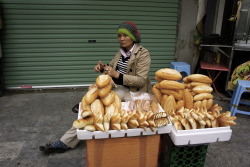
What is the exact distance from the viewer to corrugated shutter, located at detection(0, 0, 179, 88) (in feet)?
15.8

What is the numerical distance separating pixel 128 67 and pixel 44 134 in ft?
6.17

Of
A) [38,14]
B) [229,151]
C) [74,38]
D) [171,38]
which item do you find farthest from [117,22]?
[229,151]

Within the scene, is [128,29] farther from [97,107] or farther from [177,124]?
[177,124]

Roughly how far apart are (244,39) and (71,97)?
4.52 m

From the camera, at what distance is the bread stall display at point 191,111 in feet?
5.46

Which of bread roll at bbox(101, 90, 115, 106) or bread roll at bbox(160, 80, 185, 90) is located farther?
bread roll at bbox(160, 80, 185, 90)

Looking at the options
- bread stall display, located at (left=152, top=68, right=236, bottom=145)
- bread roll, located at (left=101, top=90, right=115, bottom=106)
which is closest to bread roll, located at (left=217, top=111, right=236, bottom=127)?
bread stall display, located at (left=152, top=68, right=236, bottom=145)

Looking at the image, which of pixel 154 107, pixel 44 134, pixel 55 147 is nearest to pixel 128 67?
pixel 154 107

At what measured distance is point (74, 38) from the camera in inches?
201

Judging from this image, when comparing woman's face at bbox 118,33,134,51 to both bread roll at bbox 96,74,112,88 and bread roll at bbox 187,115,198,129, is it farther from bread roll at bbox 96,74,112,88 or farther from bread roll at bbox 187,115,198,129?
bread roll at bbox 187,115,198,129

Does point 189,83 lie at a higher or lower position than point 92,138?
higher

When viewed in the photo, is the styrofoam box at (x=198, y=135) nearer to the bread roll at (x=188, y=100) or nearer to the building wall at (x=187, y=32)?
the bread roll at (x=188, y=100)

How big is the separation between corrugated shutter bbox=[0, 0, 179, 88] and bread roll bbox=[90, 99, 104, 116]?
3.66 metres

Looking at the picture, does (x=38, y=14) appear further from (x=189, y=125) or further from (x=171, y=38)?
(x=189, y=125)
